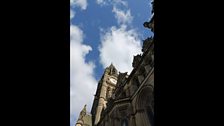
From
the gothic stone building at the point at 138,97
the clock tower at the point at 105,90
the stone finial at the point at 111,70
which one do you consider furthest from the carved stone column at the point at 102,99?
the gothic stone building at the point at 138,97

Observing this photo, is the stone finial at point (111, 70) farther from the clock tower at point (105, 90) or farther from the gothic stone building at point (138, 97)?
the gothic stone building at point (138, 97)

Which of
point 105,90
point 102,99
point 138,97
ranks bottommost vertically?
point 138,97

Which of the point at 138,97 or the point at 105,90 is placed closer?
the point at 138,97

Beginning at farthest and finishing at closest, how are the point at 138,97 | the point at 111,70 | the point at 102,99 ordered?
the point at 111,70 → the point at 102,99 → the point at 138,97

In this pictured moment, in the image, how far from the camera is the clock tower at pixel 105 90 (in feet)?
128

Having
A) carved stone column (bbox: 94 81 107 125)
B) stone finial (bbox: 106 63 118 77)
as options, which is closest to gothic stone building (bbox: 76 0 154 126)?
carved stone column (bbox: 94 81 107 125)

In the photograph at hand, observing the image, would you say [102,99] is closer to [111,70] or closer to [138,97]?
[111,70]

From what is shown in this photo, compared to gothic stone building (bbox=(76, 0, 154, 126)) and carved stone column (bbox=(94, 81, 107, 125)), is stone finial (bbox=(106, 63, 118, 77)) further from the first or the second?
gothic stone building (bbox=(76, 0, 154, 126))

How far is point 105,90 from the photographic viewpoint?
41656 mm

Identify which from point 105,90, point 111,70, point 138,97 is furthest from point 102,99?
point 138,97
